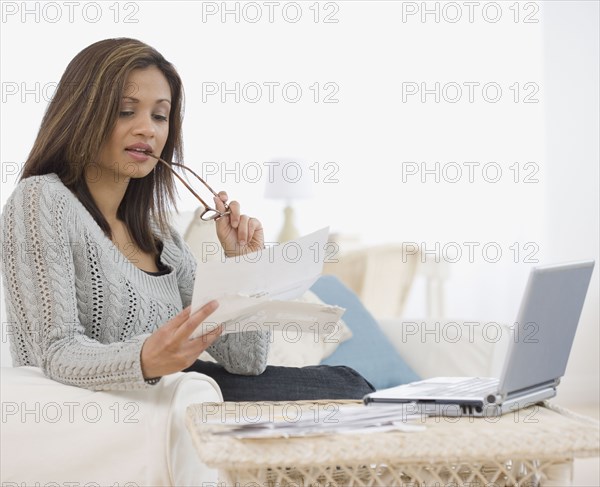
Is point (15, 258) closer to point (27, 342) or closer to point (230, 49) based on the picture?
point (27, 342)

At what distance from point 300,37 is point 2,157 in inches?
57.6

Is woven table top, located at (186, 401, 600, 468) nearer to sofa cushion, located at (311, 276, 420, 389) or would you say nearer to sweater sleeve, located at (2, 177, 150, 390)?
sweater sleeve, located at (2, 177, 150, 390)

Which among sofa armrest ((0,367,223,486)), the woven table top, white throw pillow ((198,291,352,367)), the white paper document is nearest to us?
the woven table top

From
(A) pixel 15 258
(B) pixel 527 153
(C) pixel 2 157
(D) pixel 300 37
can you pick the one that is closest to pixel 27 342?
(A) pixel 15 258

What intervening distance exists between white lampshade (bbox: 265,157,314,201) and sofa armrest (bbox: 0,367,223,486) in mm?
2545

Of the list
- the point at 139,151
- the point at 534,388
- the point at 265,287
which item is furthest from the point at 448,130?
the point at 265,287

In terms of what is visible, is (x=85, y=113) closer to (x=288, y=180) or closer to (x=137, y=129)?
(x=137, y=129)

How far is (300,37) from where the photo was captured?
411cm

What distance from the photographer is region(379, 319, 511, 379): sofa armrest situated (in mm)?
2412

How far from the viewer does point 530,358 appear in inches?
48.0

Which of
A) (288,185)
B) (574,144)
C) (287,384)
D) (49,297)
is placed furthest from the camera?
(574,144)

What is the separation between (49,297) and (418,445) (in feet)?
2.22

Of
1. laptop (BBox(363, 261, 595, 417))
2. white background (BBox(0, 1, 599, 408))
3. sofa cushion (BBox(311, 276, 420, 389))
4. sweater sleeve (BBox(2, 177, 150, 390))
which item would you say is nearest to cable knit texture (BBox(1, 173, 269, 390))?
sweater sleeve (BBox(2, 177, 150, 390))

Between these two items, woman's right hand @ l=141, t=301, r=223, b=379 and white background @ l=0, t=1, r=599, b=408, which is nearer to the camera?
woman's right hand @ l=141, t=301, r=223, b=379
